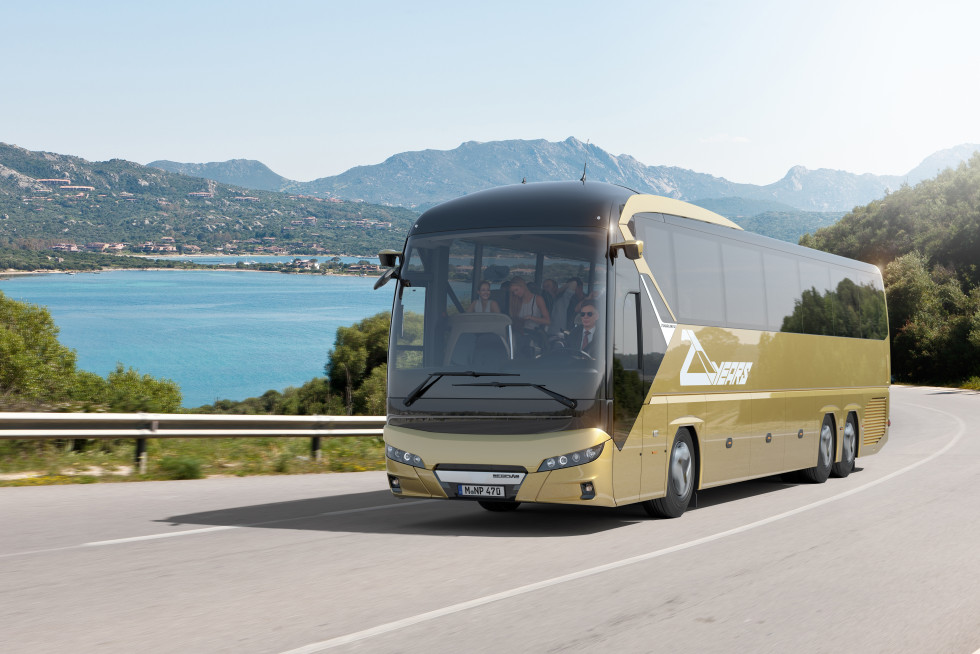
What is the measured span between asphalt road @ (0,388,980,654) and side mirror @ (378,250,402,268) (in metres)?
2.56

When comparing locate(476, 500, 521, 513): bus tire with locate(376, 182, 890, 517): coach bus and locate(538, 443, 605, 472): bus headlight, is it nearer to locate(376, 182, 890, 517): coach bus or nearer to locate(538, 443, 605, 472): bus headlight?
locate(376, 182, 890, 517): coach bus

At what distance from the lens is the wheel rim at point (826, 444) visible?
15.4 m

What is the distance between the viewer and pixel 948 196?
350ft

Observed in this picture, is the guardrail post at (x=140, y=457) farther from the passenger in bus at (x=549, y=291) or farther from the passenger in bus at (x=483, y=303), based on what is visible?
the passenger in bus at (x=549, y=291)

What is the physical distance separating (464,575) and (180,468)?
8030 mm

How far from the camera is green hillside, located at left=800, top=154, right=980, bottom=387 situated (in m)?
71.5

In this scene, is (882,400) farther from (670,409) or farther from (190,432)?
(190,432)

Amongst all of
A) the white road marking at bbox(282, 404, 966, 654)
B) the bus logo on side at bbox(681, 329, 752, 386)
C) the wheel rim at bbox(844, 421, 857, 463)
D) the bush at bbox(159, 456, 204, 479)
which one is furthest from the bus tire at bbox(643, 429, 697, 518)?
the bush at bbox(159, 456, 204, 479)

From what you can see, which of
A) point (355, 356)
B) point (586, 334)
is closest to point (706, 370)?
point (586, 334)

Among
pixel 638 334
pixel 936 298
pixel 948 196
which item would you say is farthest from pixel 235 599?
pixel 948 196

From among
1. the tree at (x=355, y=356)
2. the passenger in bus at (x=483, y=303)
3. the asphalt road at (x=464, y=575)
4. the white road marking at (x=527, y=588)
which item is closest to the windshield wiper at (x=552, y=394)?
the passenger in bus at (x=483, y=303)

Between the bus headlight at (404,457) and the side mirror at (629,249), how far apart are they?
2654 mm

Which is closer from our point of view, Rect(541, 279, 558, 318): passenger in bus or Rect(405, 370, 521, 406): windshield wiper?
Rect(405, 370, 521, 406): windshield wiper

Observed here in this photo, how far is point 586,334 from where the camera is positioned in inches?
367
